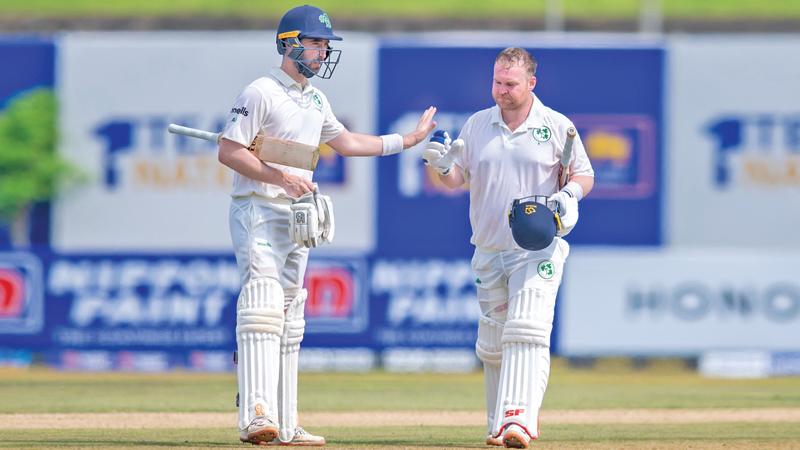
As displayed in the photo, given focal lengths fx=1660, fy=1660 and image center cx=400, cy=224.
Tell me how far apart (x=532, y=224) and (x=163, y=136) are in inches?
501

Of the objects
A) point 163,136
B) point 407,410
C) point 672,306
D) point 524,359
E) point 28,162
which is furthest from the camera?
point 28,162

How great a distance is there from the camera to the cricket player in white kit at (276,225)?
9117 millimetres

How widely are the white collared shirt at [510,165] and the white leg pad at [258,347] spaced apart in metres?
1.28

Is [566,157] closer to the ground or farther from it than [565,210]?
farther from it

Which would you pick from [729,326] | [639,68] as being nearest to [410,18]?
[639,68]

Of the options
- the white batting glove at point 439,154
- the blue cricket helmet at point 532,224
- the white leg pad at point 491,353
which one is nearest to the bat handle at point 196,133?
the white batting glove at point 439,154

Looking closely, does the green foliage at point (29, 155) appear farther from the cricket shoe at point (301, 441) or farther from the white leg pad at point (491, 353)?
the white leg pad at point (491, 353)

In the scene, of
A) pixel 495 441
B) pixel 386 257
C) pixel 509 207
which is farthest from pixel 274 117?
pixel 386 257

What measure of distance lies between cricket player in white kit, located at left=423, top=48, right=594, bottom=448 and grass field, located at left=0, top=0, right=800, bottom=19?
24305mm

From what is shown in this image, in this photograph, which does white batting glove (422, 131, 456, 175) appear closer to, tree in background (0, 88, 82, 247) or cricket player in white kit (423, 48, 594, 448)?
cricket player in white kit (423, 48, 594, 448)

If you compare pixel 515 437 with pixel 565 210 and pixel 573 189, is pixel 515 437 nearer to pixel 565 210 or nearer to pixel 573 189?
pixel 565 210

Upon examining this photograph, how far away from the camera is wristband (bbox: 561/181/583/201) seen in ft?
30.8

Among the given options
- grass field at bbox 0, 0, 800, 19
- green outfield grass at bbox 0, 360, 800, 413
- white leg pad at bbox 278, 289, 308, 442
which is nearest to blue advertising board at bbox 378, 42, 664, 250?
green outfield grass at bbox 0, 360, 800, 413

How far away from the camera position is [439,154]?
9.39 meters
